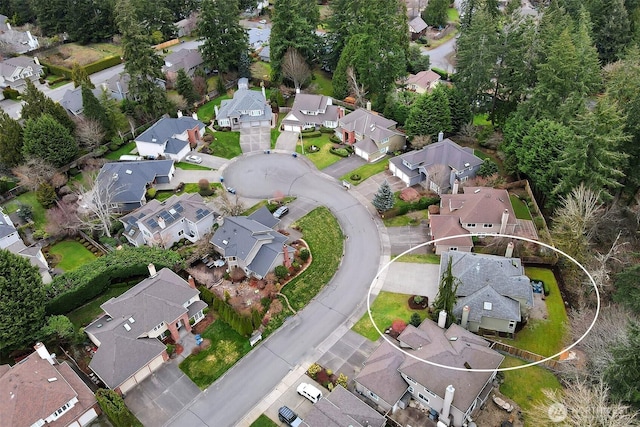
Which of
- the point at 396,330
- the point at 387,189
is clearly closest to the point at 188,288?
the point at 396,330

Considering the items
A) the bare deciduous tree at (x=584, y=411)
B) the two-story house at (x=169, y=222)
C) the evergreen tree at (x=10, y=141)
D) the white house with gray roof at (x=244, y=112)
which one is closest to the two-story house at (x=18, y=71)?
the evergreen tree at (x=10, y=141)

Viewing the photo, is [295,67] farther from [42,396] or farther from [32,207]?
[42,396]

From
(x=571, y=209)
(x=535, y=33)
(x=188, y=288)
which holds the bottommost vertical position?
(x=188, y=288)

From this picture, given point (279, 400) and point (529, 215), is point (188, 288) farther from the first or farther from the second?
point (529, 215)

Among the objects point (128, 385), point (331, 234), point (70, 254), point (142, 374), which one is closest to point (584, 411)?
point (331, 234)

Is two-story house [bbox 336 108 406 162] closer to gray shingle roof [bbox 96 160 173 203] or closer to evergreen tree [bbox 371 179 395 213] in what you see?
evergreen tree [bbox 371 179 395 213]

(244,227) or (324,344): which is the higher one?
(244,227)
